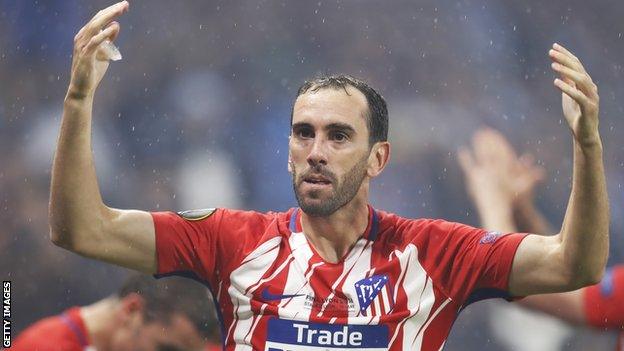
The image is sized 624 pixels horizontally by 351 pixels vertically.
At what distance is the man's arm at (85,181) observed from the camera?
9.41 ft

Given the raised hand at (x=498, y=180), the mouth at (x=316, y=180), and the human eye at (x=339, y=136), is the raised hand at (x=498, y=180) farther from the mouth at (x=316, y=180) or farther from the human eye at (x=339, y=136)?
the mouth at (x=316, y=180)

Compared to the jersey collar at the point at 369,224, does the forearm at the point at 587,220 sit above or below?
above

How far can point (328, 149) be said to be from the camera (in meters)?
3.30

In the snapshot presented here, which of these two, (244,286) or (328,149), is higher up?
(328,149)

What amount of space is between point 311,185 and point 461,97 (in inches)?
149

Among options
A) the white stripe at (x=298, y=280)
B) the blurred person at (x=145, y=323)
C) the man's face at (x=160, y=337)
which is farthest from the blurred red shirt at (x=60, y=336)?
the white stripe at (x=298, y=280)

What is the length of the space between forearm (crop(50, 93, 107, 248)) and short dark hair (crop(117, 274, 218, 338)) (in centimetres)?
215

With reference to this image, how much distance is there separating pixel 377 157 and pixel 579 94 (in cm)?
89

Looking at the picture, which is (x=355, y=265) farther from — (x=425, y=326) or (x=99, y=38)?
(x=99, y=38)

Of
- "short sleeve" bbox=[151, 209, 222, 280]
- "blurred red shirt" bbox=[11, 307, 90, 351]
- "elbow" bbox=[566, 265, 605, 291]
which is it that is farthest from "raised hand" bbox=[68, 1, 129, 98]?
"blurred red shirt" bbox=[11, 307, 90, 351]

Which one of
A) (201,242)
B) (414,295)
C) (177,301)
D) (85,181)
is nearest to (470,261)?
(414,295)

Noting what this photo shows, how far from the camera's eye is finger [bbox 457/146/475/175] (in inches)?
209

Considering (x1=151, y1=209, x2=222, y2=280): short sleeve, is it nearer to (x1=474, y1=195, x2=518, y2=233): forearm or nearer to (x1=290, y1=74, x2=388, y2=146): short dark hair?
(x1=290, y1=74, x2=388, y2=146): short dark hair

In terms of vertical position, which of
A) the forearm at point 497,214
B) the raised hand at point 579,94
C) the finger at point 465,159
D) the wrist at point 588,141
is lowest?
the forearm at point 497,214
